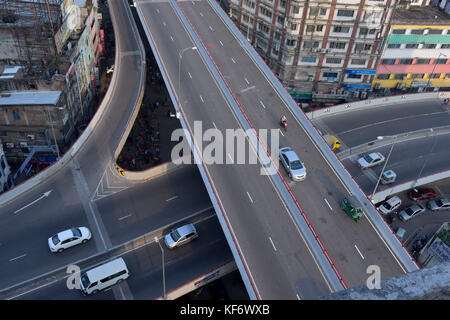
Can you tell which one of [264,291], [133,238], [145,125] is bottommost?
[145,125]

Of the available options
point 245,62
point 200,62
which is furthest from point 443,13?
point 200,62

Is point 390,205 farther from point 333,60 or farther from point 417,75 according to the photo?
point 417,75

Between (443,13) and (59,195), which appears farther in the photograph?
(443,13)

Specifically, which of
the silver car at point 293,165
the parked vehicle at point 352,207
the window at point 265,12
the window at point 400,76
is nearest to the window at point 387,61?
the window at point 400,76

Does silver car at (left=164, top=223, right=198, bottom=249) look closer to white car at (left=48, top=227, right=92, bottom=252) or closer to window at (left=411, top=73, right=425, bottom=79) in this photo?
white car at (left=48, top=227, right=92, bottom=252)

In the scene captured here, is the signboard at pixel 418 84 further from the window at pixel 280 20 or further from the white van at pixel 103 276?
the white van at pixel 103 276

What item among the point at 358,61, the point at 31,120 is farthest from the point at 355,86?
the point at 31,120

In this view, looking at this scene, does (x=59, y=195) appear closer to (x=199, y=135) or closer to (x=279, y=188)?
(x=199, y=135)
